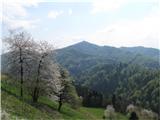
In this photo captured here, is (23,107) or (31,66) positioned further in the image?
(31,66)

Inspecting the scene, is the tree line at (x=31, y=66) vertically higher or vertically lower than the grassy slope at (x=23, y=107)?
higher

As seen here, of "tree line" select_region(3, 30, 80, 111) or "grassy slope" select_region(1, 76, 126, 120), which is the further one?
"tree line" select_region(3, 30, 80, 111)

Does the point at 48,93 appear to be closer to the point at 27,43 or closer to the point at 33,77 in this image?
the point at 33,77

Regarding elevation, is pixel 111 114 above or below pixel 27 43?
below

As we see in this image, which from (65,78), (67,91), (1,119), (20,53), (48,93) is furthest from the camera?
(67,91)

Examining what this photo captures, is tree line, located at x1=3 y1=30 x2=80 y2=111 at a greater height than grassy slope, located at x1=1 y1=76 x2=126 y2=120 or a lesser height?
greater

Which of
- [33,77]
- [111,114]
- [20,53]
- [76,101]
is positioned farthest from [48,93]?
[111,114]

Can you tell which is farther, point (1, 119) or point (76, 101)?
point (76, 101)

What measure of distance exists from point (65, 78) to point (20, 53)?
15.4 metres

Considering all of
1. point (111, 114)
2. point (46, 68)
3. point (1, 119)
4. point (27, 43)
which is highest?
point (27, 43)

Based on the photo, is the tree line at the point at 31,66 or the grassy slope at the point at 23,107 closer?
the grassy slope at the point at 23,107

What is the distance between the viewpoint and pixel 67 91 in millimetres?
81500

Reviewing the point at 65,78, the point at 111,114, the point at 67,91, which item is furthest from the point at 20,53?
the point at 111,114

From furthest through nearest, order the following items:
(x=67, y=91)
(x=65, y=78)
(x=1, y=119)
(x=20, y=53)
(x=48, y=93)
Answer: (x=67, y=91)
(x=65, y=78)
(x=48, y=93)
(x=20, y=53)
(x=1, y=119)
